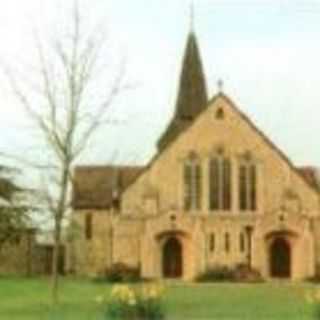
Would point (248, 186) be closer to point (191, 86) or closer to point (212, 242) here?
point (212, 242)

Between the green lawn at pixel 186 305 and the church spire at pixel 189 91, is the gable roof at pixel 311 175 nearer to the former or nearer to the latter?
the church spire at pixel 189 91

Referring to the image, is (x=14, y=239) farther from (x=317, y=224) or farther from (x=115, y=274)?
(x=317, y=224)

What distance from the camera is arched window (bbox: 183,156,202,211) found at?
3292 inches

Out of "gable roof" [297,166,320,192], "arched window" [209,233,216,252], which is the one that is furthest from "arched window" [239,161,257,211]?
"gable roof" [297,166,320,192]

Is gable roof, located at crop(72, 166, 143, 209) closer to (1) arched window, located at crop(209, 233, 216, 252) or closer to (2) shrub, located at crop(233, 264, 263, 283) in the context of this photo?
(1) arched window, located at crop(209, 233, 216, 252)

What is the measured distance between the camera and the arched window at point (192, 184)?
274 ft

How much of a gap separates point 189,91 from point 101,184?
29.6 ft

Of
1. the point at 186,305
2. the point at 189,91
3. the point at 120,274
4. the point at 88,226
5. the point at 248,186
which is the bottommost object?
the point at 186,305

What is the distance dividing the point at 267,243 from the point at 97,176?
1346cm

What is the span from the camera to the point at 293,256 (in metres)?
82.1

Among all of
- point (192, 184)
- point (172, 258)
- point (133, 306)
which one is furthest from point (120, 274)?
point (133, 306)

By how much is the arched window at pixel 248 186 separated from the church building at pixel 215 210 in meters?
0.06

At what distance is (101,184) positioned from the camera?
89.8 metres

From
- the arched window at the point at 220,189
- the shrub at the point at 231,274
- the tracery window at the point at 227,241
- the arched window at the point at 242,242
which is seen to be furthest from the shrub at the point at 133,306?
the arched window at the point at 220,189
